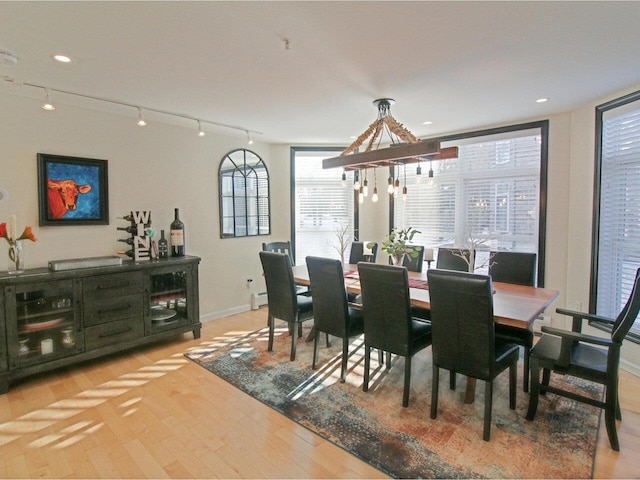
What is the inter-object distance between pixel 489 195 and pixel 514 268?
1468 millimetres

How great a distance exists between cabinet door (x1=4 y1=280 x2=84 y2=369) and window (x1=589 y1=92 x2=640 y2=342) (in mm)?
4989

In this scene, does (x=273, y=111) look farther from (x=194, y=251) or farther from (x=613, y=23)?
(x=613, y=23)

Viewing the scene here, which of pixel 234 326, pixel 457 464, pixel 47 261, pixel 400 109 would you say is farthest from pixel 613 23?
pixel 47 261

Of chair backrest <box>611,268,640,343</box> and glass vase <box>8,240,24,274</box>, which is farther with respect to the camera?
glass vase <box>8,240,24,274</box>

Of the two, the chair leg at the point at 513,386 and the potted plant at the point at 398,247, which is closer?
the chair leg at the point at 513,386

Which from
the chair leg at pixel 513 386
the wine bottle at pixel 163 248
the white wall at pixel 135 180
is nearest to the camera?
the chair leg at pixel 513 386

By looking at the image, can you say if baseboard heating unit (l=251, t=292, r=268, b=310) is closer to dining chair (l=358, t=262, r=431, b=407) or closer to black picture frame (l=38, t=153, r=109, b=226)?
black picture frame (l=38, t=153, r=109, b=226)

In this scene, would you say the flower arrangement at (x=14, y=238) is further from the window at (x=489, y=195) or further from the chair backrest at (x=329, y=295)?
the window at (x=489, y=195)

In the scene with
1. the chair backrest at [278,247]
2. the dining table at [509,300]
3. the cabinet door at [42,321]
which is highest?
the chair backrest at [278,247]

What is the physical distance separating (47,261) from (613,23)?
4667 millimetres

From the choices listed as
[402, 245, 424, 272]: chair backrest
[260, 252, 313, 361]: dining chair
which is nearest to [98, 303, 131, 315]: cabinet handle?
[260, 252, 313, 361]: dining chair

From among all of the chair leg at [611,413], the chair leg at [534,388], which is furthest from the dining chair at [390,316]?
the chair leg at [611,413]

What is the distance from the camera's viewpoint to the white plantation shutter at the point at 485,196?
13.7ft

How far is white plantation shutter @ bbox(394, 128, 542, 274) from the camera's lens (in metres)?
4.18
